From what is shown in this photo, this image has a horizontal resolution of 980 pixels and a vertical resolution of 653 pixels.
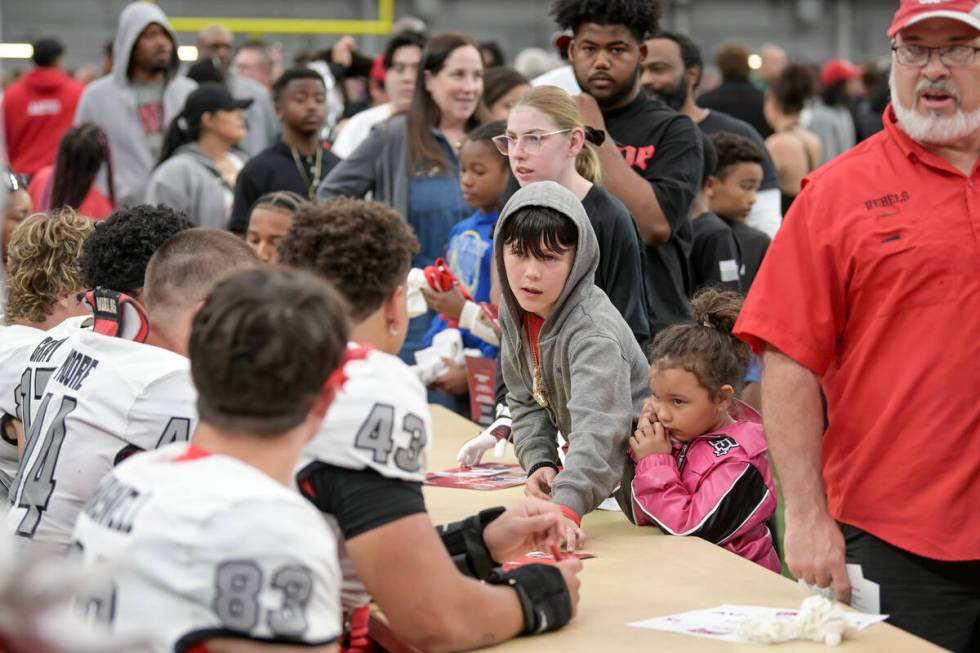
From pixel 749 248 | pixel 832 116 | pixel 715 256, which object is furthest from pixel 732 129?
pixel 832 116

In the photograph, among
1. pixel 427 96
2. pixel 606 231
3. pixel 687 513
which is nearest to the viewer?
pixel 687 513

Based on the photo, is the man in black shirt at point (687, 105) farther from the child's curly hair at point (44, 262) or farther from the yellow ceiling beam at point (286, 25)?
the yellow ceiling beam at point (286, 25)

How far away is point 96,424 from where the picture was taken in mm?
2766

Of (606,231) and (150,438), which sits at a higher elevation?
(606,231)

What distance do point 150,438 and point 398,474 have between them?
75 cm

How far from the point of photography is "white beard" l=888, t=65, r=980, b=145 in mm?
2590

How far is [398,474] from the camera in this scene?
2254 millimetres

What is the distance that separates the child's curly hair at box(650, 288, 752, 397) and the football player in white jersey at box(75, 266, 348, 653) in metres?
1.55

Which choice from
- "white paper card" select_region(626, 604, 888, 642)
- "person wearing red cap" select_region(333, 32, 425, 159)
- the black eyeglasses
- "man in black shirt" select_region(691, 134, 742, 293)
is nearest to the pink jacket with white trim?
"white paper card" select_region(626, 604, 888, 642)

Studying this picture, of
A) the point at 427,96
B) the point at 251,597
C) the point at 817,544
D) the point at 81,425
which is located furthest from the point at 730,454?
the point at 427,96

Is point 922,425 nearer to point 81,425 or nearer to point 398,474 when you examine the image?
point 398,474

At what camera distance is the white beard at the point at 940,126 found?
8.50 ft

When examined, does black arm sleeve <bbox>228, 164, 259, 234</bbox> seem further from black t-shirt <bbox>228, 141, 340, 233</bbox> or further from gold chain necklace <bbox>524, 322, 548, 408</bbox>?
gold chain necklace <bbox>524, 322, 548, 408</bbox>

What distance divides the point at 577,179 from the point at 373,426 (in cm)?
185
